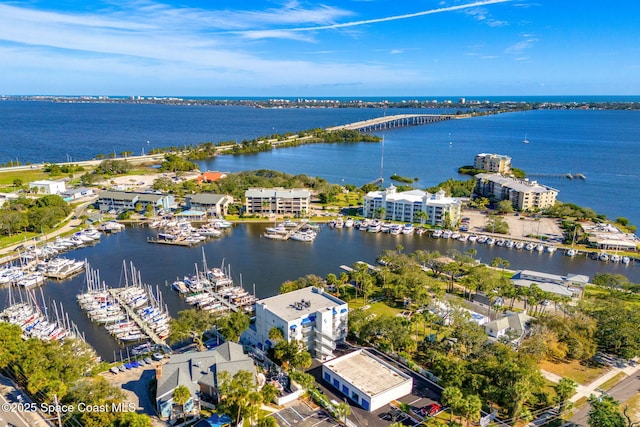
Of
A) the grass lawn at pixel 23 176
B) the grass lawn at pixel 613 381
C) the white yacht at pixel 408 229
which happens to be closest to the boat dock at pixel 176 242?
the white yacht at pixel 408 229

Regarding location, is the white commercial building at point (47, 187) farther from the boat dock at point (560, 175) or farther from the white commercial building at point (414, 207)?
the boat dock at point (560, 175)

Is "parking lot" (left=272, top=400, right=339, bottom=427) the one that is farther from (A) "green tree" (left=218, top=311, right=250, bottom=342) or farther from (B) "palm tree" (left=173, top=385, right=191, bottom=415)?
(A) "green tree" (left=218, top=311, right=250, bottom=342)

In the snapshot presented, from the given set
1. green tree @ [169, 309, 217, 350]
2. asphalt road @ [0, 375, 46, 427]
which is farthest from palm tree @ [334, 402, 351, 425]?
asphalt road @ [0, 375, 46, 427]

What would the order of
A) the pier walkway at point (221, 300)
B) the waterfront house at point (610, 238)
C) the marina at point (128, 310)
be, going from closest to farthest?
the marina at point (128, 310) → the pier walkway at point (221, 300) → the waterfront house at point (610, 238)

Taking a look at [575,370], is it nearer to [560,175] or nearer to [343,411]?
[343,411]

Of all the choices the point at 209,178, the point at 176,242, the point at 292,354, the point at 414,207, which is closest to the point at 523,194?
the point at 414,207
